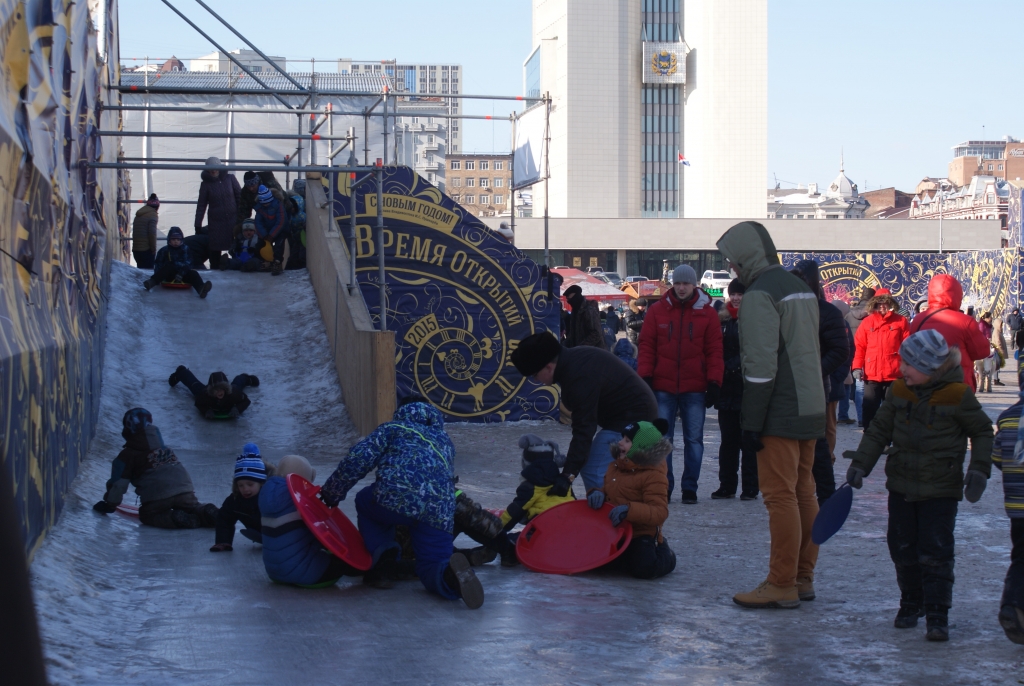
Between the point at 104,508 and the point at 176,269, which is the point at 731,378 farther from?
the point at 176,269

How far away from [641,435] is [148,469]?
10.7 feet

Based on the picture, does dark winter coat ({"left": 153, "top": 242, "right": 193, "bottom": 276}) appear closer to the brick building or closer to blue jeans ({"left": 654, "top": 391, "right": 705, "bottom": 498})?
blue jeans ({"left": 654, "top": 391, "right": 705, "bottom": 498})

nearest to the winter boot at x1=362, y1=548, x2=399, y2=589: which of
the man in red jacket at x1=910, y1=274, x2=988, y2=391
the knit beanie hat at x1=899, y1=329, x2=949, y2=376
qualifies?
the knit beanie hat at x1=899, y1=329, x2=949, y2=376

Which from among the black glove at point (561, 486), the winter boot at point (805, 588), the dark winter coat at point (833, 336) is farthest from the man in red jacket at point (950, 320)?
the black glove at point (561, 486)

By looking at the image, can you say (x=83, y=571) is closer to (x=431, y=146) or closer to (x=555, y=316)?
(x=555, y=316)

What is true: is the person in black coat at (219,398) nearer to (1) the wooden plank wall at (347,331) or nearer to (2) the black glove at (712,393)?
(1) the wooden plank wall at (347,331)

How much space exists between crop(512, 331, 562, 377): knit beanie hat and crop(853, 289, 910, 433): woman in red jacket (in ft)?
16.7

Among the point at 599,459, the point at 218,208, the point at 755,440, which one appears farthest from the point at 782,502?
the point at 218,208

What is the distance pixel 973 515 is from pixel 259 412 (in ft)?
22.8

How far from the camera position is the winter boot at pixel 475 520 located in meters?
5.66

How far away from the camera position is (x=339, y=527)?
524 cm

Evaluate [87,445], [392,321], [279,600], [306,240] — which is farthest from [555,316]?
[279,600]

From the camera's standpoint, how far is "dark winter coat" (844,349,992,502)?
4328 millimetres

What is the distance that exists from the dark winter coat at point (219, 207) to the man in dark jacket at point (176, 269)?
1033 millimetres
